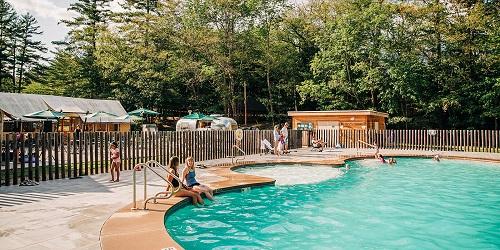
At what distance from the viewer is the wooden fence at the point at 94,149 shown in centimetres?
970

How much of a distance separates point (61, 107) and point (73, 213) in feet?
80.7

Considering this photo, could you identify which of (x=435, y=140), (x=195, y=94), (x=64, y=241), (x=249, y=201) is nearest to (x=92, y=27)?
(x=195, y=94)

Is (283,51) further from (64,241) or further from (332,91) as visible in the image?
(64,241)

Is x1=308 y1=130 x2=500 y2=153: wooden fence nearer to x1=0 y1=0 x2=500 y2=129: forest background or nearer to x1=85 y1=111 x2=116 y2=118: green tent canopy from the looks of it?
x1=0 y1=0 x2=500 y2=129: forest background

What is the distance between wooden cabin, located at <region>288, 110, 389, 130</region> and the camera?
2656 centimetres

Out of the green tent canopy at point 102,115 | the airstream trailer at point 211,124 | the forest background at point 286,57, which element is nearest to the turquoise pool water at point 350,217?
the airstream trailer at point 211,124

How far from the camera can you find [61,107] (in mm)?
28000

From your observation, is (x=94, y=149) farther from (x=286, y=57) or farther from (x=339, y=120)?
(x=286, y=57)

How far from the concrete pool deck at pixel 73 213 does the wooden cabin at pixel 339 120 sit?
1801 cm

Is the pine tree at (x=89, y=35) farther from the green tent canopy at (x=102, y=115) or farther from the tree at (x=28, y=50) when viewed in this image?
the green tent canopy at (x=102, y=115)

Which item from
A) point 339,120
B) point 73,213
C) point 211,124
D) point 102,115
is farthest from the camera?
point 211,124

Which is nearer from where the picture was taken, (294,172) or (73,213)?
(73,213)

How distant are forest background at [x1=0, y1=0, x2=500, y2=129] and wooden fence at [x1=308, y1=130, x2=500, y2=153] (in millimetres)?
8707

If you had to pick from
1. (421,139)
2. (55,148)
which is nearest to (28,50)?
(55,148)
